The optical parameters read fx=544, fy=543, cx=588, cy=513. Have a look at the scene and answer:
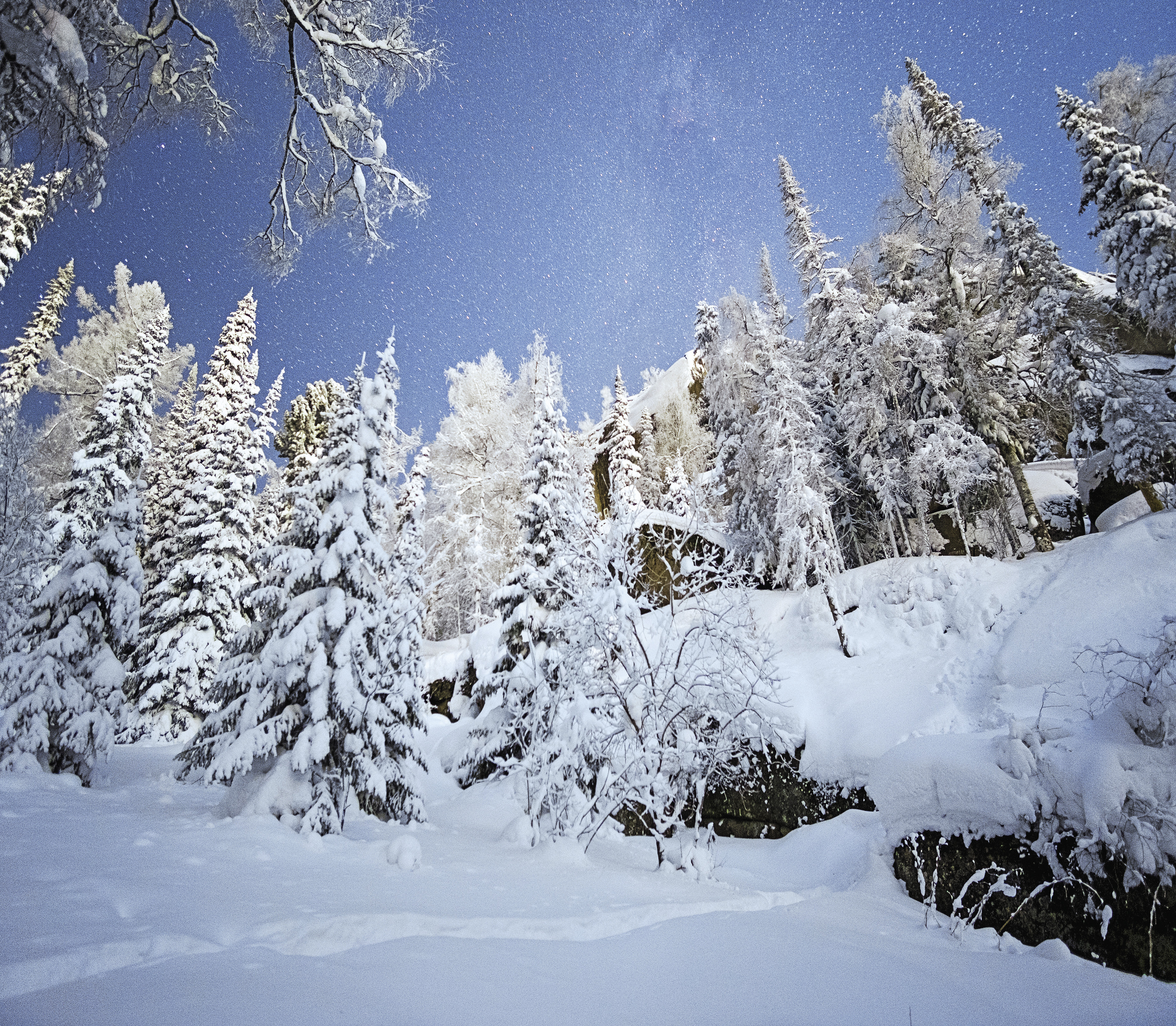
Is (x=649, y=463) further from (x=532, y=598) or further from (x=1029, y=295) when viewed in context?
(x=532, y=598)

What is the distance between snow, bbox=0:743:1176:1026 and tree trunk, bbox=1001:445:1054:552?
14.1 metres

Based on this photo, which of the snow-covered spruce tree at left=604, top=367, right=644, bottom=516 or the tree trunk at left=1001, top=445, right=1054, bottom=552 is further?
the snow-covered spruce tree at left=604, top=367, right=644, bottom=516

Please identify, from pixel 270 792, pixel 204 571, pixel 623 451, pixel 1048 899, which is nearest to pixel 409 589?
pixel 270 792

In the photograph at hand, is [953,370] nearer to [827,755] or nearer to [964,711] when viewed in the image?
[964,711]

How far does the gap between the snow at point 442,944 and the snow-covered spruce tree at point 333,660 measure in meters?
1.11

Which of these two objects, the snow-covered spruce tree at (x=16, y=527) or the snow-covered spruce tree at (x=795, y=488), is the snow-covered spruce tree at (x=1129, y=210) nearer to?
the snow-covered spruce tree at (x=795, y=488)

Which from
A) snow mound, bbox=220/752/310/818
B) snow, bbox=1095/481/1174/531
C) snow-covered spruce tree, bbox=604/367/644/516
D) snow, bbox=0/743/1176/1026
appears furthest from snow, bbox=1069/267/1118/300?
snow mound, bbox=220/752/310/818

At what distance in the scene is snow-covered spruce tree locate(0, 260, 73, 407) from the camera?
76.5 ft

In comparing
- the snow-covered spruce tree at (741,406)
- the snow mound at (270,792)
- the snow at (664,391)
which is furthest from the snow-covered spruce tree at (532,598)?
the snow at (664,391)

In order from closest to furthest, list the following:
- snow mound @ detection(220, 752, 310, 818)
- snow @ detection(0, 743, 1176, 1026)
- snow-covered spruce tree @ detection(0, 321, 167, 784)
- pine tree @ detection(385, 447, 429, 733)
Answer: snow @ detection(0, 743, 1176, 1026), snow mound @ detection(220, 752, 310, 818), snow-covered spruce tree @ detection(0, 321, 167, 784), pine tree @ detection(385, 447, 429, 733)

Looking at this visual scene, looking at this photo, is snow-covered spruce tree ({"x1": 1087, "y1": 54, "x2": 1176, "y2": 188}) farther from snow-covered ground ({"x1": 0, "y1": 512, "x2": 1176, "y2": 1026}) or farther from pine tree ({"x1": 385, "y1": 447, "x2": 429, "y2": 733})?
pine tree ({"x1": 385, "y1": 447, "x2": 429, "y2": 733})

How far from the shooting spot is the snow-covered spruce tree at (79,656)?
9.80 metres

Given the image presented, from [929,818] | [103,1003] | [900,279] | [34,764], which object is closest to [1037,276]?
[900,279]

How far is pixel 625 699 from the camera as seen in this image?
8242 mm
